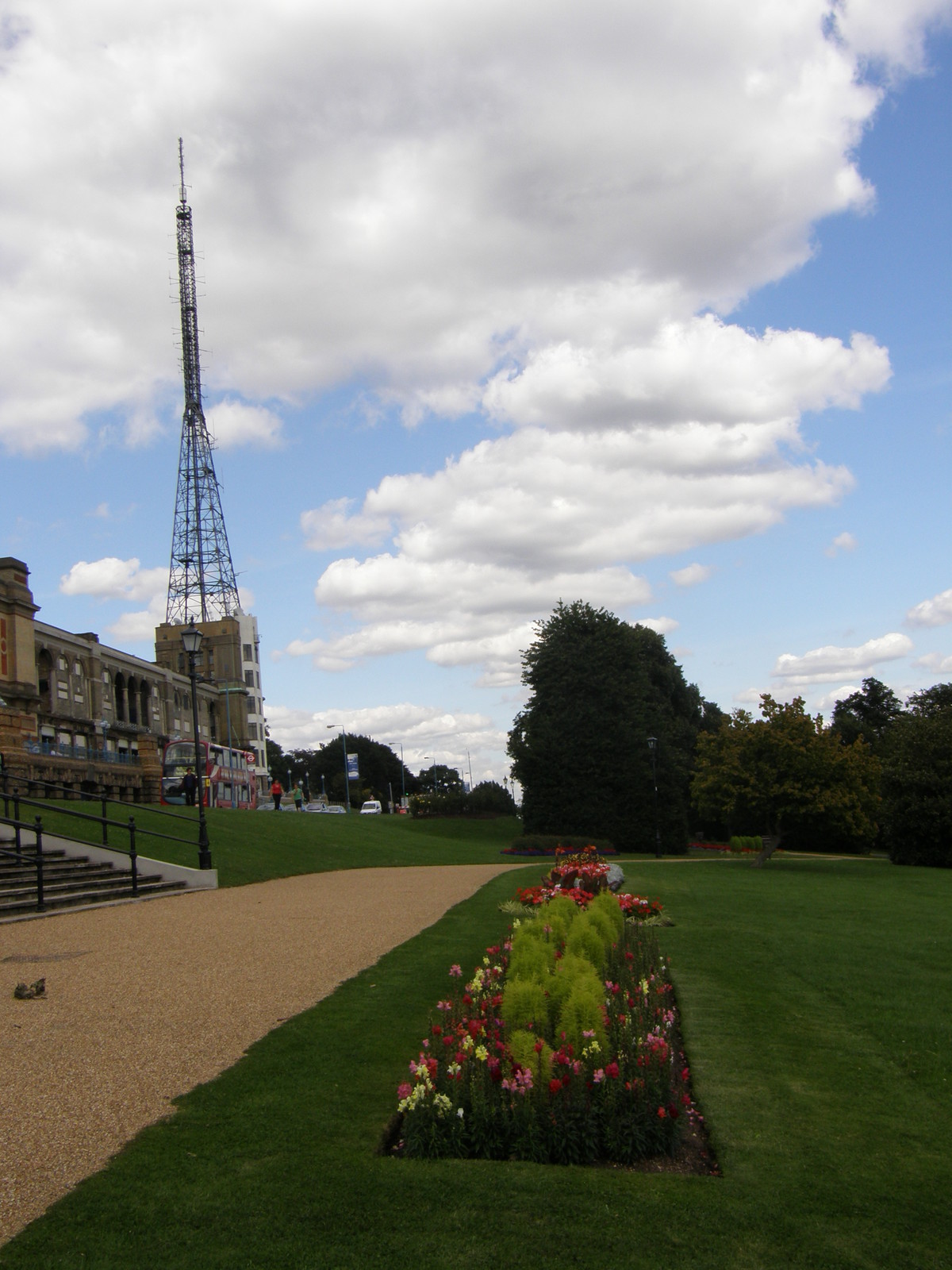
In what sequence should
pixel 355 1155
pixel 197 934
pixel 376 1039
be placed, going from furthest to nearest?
pixel 197 934 → pixel 376 1039 → pixel 355 1155

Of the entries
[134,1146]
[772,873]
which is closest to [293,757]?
[772,873]

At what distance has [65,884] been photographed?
1644cm

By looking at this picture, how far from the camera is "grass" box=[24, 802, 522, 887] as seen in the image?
22.0 m

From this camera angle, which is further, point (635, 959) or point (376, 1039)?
point (635, 959)

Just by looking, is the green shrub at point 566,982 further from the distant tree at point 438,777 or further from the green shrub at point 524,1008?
the distant tree at point 438,777

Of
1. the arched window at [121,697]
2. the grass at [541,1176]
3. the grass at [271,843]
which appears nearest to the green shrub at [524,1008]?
the grass at [541,1176]

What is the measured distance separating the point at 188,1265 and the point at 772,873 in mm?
27731

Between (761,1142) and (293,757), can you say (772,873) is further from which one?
(293,757)

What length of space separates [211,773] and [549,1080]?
140 ft

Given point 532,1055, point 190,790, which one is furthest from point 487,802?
point 532,1055

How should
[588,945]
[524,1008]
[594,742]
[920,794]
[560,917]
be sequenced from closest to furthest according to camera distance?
[524,1008], [588,945], [560,917], [920,794], [594,742]

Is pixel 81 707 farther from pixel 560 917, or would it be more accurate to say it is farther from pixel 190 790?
pixel 560 917

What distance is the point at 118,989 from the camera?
920 cm

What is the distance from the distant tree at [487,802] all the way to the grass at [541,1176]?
59.0 metres
